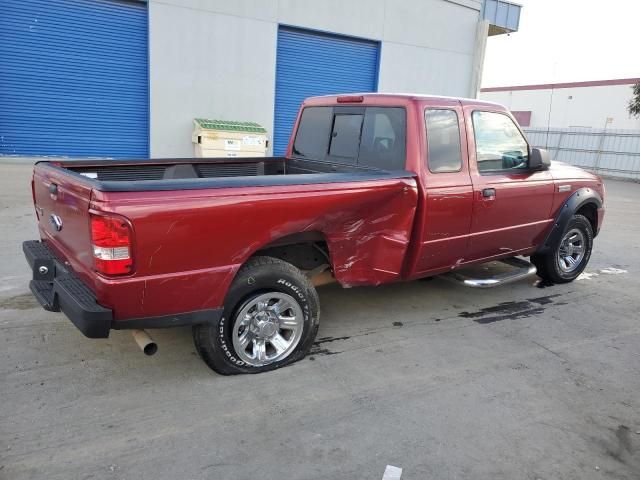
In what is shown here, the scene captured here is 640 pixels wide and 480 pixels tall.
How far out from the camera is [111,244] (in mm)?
2709

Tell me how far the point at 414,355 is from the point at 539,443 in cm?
120

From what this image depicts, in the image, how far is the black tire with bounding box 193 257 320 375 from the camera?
3.27 metres

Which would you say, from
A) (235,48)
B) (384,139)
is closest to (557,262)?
(384,139)

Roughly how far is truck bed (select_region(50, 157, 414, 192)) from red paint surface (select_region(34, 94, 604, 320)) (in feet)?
0.18

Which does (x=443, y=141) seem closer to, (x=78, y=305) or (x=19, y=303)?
(x=78, y=305)

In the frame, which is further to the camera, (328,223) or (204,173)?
(204,173)

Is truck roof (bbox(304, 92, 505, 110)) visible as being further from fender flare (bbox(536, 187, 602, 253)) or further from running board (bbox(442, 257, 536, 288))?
running board (bbox(442, 257, 536, 288))

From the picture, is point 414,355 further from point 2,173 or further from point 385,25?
point 385,25

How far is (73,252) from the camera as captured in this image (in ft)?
10.5

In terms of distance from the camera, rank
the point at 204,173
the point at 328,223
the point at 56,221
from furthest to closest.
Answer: the point at 204,173 → the point at 328,223 → the point at 56,221

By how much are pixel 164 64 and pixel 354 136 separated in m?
9.51

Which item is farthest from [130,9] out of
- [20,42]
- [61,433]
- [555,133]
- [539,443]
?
[555,133]

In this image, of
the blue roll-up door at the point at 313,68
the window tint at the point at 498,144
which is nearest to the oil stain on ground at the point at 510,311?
the window tint at the point at 498,144

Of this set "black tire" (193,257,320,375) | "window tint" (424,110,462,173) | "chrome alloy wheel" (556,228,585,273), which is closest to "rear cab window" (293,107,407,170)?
"window tint" (424,110,462,173)
